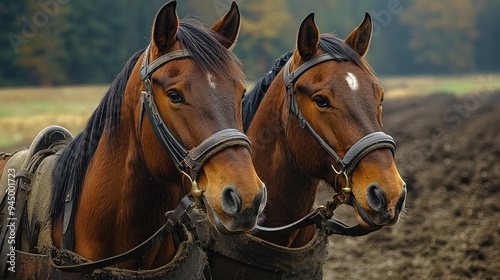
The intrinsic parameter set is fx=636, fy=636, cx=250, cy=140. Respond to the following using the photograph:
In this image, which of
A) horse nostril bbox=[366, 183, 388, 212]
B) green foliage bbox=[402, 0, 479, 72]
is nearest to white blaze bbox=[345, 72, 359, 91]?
horse nostril bbox=[366, 183, 388, 212]

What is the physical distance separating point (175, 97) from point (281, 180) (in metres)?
1.42

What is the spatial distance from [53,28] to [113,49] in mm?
4241

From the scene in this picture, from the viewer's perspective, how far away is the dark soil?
7711 mm

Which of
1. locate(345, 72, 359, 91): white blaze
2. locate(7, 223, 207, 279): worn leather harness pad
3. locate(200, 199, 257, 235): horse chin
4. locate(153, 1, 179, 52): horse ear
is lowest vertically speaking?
locate(7, 223, 207, 279): worn leather harness pad

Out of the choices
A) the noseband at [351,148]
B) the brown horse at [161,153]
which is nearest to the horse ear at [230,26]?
the brown horse at [161,153]

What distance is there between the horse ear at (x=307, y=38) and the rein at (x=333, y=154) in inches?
2.7

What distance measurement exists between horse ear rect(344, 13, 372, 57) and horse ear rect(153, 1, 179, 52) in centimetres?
149

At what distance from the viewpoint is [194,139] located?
308 centimetres

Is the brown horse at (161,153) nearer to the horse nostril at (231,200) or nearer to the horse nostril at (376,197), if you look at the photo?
the horse nostril at (231,200)

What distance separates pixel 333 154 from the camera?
3.90 metres

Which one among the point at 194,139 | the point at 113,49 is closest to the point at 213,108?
the point at 194,139

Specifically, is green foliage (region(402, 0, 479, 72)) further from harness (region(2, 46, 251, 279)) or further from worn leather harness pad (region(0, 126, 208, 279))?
harness (region(2, 46, 251, 279))

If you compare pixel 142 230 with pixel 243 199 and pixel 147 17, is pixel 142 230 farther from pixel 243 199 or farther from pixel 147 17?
pixel 147 17

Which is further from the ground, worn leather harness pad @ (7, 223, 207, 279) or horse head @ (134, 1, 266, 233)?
horse head @ (134, 1, 266, 233)
